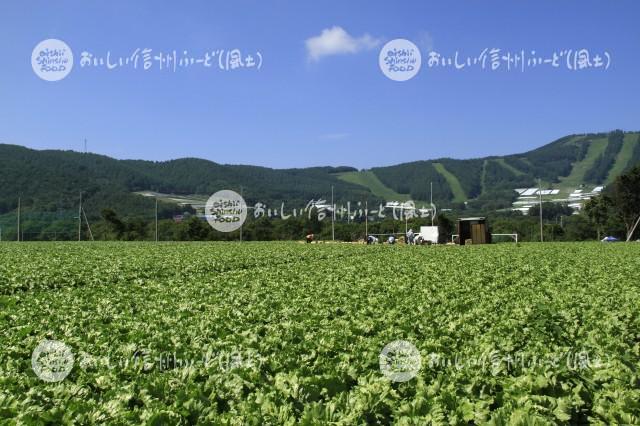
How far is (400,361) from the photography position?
557 cm

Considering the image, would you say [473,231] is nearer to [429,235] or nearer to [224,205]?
[429,235]

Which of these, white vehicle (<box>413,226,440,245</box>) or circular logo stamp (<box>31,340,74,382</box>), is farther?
white vehicle (<box>413,226,440,245</box>)

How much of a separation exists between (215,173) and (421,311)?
496 feet

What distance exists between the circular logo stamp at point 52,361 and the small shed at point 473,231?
4189 cm

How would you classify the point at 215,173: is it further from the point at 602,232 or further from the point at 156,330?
the point at 156,330

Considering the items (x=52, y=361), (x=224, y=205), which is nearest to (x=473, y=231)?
(x=224, y=205)

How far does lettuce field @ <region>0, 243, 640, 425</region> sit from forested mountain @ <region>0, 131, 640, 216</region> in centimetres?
8762

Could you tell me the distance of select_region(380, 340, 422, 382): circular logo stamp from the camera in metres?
5.11

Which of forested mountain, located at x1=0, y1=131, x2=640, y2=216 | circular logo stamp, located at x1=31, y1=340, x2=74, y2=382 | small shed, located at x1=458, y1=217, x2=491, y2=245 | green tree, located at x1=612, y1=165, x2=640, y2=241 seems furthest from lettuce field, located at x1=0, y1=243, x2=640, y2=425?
forested mountain, located at x1=0, y1=131, x2=640, y2=216

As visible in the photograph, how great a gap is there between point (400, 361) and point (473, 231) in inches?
1661

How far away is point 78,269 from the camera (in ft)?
61.5

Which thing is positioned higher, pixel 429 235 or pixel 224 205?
pixel 224 205

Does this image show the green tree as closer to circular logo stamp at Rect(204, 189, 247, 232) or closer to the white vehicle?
the white vehicle

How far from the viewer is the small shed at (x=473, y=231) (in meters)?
45.8
